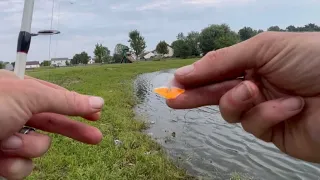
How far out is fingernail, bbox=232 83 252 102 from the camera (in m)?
1.50

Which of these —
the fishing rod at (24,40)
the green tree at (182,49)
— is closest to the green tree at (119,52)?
the green tree at (182,49)

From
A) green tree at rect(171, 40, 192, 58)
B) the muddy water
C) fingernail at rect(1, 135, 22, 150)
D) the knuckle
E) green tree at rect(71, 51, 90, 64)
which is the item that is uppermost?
green tree at rect(171, 40, 192, 58)

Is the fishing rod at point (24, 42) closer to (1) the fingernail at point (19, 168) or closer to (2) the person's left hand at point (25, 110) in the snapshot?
(2) the person's left hand at point (25, 110)

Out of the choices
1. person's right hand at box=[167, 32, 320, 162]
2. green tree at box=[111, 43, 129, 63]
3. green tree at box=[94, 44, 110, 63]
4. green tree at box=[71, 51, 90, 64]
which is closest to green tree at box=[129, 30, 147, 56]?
green tree at box=[111, 43, 129, 63]

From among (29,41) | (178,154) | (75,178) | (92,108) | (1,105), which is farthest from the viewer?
(178,154)

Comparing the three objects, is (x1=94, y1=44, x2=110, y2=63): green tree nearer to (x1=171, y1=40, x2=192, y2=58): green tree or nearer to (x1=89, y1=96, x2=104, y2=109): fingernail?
(x1=171, y1=40, x2=192, y2=58): green tree

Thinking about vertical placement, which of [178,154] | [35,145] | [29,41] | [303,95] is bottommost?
[178,154]

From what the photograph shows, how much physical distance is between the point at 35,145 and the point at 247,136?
7812mm

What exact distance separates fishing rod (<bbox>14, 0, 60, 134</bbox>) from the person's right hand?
704mm

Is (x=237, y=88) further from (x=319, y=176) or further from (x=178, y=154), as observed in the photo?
(x=178, y=154)

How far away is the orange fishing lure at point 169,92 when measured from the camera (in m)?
1.56

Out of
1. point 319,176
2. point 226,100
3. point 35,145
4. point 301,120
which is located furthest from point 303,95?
point 319,176

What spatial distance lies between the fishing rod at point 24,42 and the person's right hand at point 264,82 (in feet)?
2.31

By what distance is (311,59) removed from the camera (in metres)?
1.60
